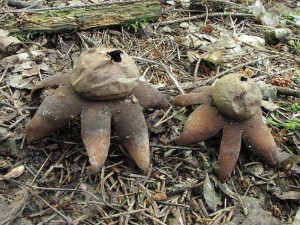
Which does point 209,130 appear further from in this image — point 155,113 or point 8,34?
point 8,34

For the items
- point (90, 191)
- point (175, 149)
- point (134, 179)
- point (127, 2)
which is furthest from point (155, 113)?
point (127, 2)

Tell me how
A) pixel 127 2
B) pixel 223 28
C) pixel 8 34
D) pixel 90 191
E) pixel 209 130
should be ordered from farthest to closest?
pixel 223 28 < pixel 127 2 < pixel 8 34 < pixel 209 130 < pixel 90 191

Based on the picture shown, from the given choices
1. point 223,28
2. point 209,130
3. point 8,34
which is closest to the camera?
point 209,130

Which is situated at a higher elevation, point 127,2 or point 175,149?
point 127,2

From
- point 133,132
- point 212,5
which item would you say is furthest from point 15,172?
point 212,5

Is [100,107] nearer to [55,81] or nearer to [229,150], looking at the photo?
[55,81]

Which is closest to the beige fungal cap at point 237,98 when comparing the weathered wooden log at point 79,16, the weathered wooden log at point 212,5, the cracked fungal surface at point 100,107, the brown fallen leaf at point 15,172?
the cracked fungal surface at point 100,107
